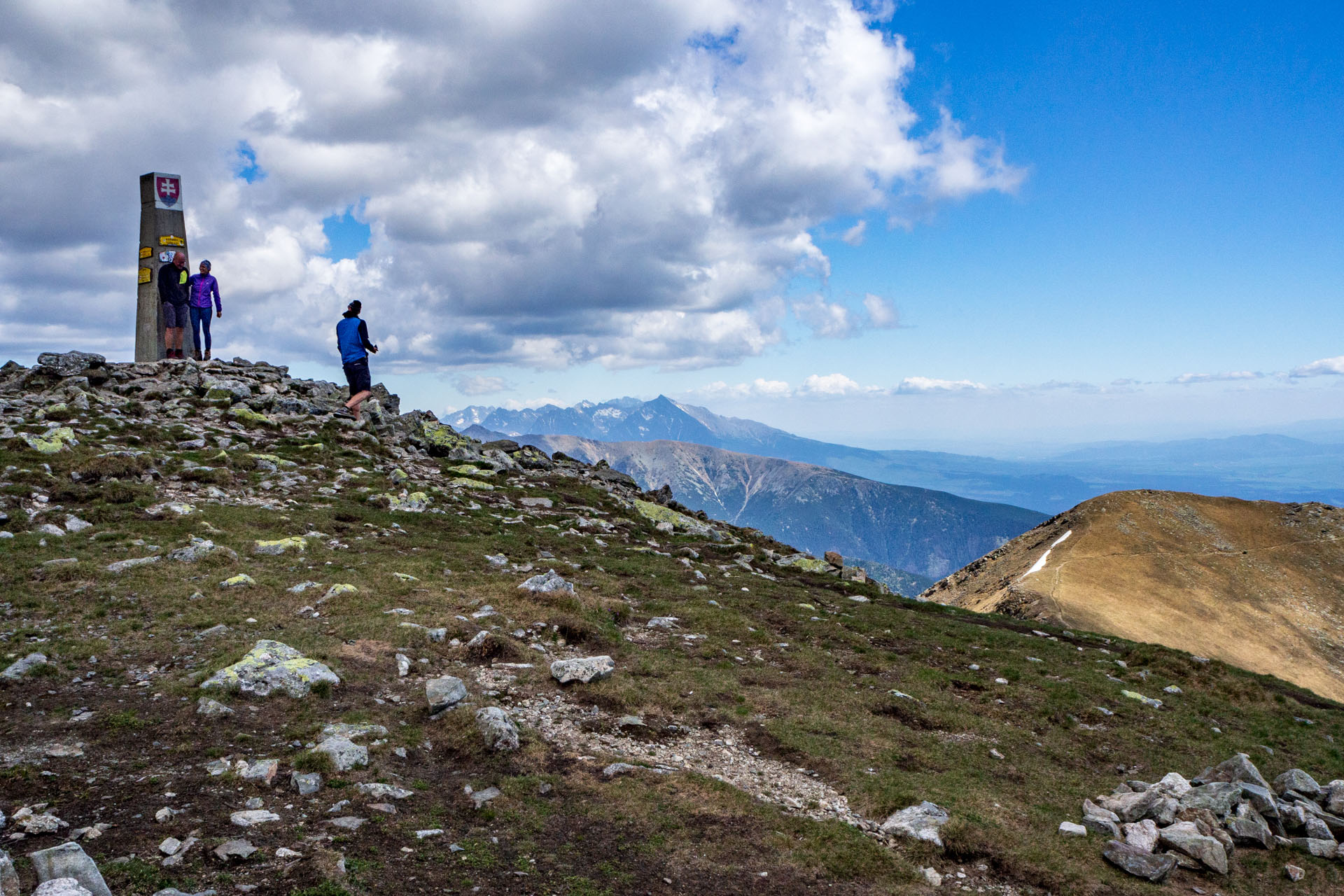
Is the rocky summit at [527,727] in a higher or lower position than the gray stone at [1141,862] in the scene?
higher

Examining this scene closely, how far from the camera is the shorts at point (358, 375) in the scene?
108ft

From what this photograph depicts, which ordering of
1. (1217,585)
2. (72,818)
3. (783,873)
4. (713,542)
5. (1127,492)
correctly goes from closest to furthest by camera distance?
(72,818), (783,873), (713,542), (1217,585), (1127,492)

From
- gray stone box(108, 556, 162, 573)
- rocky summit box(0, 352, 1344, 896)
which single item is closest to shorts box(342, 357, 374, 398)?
rocky summit box(0, 352, 1344, 896)

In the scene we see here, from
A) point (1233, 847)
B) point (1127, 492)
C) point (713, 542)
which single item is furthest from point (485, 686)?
point (1127, 492)

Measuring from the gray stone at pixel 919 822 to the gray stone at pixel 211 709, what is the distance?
1046cm

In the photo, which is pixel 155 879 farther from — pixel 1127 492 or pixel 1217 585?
pixel 1127 492

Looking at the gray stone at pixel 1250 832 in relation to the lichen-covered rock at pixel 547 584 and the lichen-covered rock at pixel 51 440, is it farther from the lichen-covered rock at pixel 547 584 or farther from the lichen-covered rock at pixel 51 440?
the lichen-covered rock at pixel 51 440

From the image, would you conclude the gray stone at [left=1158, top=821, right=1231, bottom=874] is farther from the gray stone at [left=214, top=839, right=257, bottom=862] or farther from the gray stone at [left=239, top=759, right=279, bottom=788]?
the gray stone at [left=239, top=759, right=279, bottom=788]

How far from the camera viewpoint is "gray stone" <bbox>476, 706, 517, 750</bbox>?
11.3 meters

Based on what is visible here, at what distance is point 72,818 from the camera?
311 inches

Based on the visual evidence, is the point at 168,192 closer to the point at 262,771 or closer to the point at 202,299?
the point at 202,299

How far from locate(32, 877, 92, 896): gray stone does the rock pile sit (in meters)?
12.7

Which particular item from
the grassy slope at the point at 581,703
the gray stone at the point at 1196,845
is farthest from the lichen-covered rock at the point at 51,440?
the gray stone at the point at 1196,845

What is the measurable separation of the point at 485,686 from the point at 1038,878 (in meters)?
9.66
